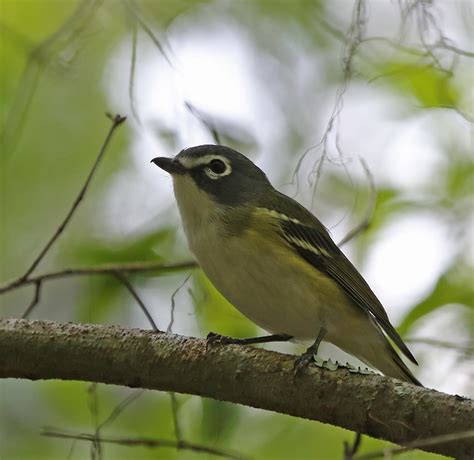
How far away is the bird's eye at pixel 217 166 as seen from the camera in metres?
4.73

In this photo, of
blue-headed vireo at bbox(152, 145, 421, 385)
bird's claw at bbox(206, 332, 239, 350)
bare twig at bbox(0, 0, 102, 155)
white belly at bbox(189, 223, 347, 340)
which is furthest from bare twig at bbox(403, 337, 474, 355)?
bare twig at bbox(0, 0, 102, 155)

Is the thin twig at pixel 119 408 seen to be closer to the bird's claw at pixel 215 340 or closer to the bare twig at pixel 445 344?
the bird's claw at pixel 215 340

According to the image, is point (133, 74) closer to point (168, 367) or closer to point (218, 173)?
point (218, 173)

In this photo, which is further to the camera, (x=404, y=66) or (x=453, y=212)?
(x=453, y=212)

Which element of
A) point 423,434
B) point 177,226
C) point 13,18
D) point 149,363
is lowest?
point 423,434

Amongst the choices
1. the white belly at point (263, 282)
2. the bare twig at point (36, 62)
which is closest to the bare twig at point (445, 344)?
the white belly at point (263, 282)

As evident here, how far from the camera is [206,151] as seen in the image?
4.72m

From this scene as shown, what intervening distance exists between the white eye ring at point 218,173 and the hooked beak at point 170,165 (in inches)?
5.9

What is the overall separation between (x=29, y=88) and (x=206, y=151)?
1040 millimetres

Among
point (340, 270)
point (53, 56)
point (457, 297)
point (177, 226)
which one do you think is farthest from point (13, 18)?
point (457, 297)

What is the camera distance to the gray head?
4605 mm

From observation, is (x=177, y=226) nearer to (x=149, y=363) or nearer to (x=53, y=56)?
(x=53, y=56)

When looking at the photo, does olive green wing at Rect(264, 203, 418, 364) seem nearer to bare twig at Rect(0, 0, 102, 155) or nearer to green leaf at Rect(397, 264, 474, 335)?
green leaf at Rect(397, 264, 474, 335)

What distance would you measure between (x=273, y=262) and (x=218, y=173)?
0.72 meters
